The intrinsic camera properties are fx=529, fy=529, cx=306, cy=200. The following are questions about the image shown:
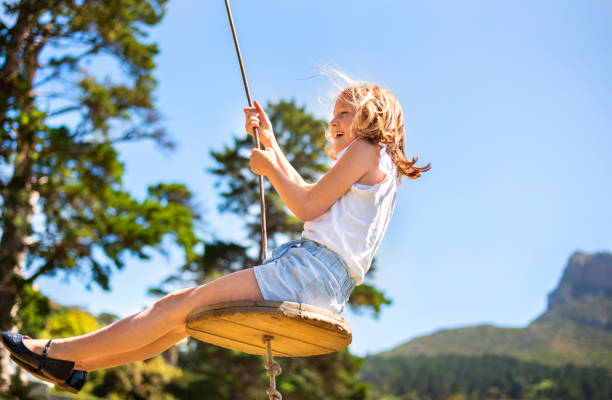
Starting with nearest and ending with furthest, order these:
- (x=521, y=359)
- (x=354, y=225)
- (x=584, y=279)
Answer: (x=354, y=225) → (x=521, y=359) → (x=584, y=279)

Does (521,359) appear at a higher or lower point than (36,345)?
higher

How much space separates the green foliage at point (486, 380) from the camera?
75.0 ft

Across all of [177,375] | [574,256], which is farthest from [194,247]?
[574,256]

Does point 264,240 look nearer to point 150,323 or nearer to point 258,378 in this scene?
point 150,323

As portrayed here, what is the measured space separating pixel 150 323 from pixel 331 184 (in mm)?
784

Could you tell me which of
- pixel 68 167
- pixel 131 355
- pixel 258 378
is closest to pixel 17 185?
pixel 68 167

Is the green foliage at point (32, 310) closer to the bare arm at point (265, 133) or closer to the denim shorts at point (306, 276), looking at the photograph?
the bare arm at point (265, 133)

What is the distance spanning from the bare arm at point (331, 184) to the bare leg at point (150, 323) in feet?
1.01

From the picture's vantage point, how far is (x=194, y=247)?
7344 millimetres

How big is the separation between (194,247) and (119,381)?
21.0 ft

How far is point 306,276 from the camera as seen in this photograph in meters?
1.79

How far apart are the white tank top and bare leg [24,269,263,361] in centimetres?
30

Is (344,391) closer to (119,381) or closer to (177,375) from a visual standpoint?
(177,375)

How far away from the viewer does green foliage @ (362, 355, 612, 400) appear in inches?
901
